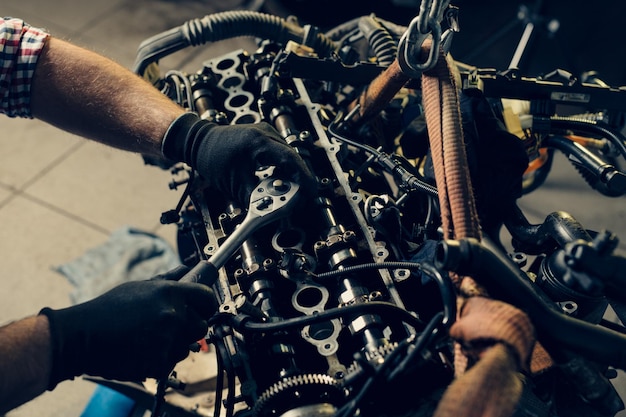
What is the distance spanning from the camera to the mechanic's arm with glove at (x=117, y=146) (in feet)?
4.13

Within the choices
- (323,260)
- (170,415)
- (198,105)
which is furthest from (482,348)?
(198,105)

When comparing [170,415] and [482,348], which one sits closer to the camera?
[482,348]

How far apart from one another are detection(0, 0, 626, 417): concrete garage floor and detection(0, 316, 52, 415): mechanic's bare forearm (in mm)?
1448

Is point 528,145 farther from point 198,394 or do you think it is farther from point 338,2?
point 338,2

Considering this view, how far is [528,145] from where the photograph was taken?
1.75 metres

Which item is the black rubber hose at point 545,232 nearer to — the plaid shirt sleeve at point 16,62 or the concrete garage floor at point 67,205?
the plaid shirt sleeve at point 16,62

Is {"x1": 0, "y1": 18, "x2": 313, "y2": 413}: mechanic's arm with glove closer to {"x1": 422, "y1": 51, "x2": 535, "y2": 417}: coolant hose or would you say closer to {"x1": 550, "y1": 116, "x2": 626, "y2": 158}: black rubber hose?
{"x1": 422, "y1": 51, "x2": 535, "y2": 417}: coolant hose

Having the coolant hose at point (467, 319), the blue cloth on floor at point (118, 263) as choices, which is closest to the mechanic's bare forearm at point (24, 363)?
the coolant hose at point (467, 319)

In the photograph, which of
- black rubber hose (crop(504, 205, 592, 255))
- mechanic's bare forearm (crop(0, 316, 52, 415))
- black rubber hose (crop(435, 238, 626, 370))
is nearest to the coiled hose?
black rubber hose (crop(504, 205, 592, 255))

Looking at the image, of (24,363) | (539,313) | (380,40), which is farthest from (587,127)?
(24,363)

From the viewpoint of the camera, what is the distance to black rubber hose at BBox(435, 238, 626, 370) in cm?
102

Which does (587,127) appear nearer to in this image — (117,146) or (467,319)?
(467,319)

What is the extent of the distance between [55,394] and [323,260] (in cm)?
180

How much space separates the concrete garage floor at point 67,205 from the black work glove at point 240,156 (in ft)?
5.04
